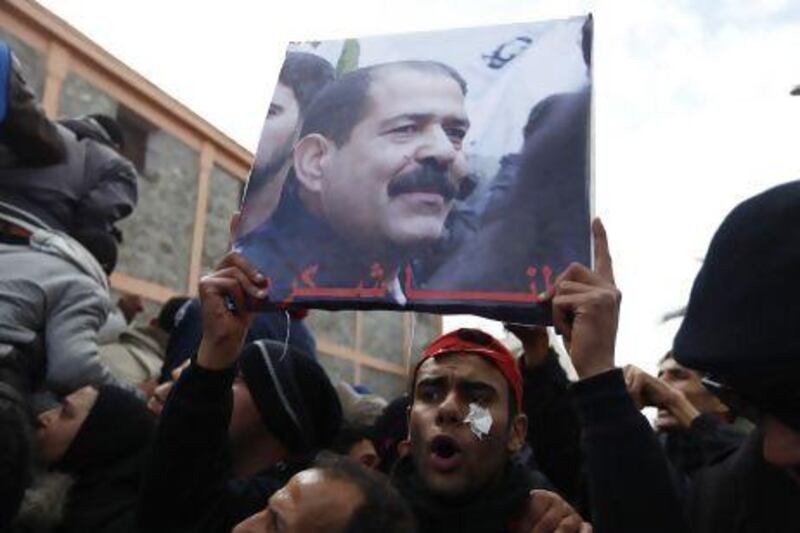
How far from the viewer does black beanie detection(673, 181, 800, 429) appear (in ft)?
3.09

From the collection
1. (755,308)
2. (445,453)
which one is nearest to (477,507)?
(445,453)

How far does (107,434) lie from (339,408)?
2.39ft

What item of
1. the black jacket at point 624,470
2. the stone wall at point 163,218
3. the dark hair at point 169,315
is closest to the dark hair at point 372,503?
the black jacket at point 624,470

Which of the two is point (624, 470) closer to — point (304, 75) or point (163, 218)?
point (304, 75)

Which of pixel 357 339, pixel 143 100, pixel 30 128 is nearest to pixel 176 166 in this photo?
pixel 143 100

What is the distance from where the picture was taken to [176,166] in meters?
9.22

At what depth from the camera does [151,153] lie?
884 cm

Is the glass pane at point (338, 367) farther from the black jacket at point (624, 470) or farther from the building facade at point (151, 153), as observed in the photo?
the black jacket at point (624, 470)

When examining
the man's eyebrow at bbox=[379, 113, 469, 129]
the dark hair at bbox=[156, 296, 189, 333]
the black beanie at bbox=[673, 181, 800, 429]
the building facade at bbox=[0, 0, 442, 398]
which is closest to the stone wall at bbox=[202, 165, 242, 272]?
the building facade at bbox=[0, 0, 442, 398]

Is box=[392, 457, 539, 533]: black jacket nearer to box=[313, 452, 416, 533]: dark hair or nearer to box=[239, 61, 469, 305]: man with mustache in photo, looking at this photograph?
box=[313, 452, 416, 533]: dark hair

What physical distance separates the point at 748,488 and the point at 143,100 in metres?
8.02

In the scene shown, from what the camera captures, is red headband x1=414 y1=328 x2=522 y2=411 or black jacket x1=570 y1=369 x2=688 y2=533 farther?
red headband x1=414 y1=328 x2=522 y2=411

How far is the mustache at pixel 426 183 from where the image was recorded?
187cm

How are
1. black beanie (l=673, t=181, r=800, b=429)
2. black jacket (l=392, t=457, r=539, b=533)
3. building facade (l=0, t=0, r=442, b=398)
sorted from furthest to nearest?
building facade (l=0, t=0, r=442, b=398) < black jacket (l=392, t=457, r=539, b=533) < black beanie (l=673, t=181, r=800, b=429)
